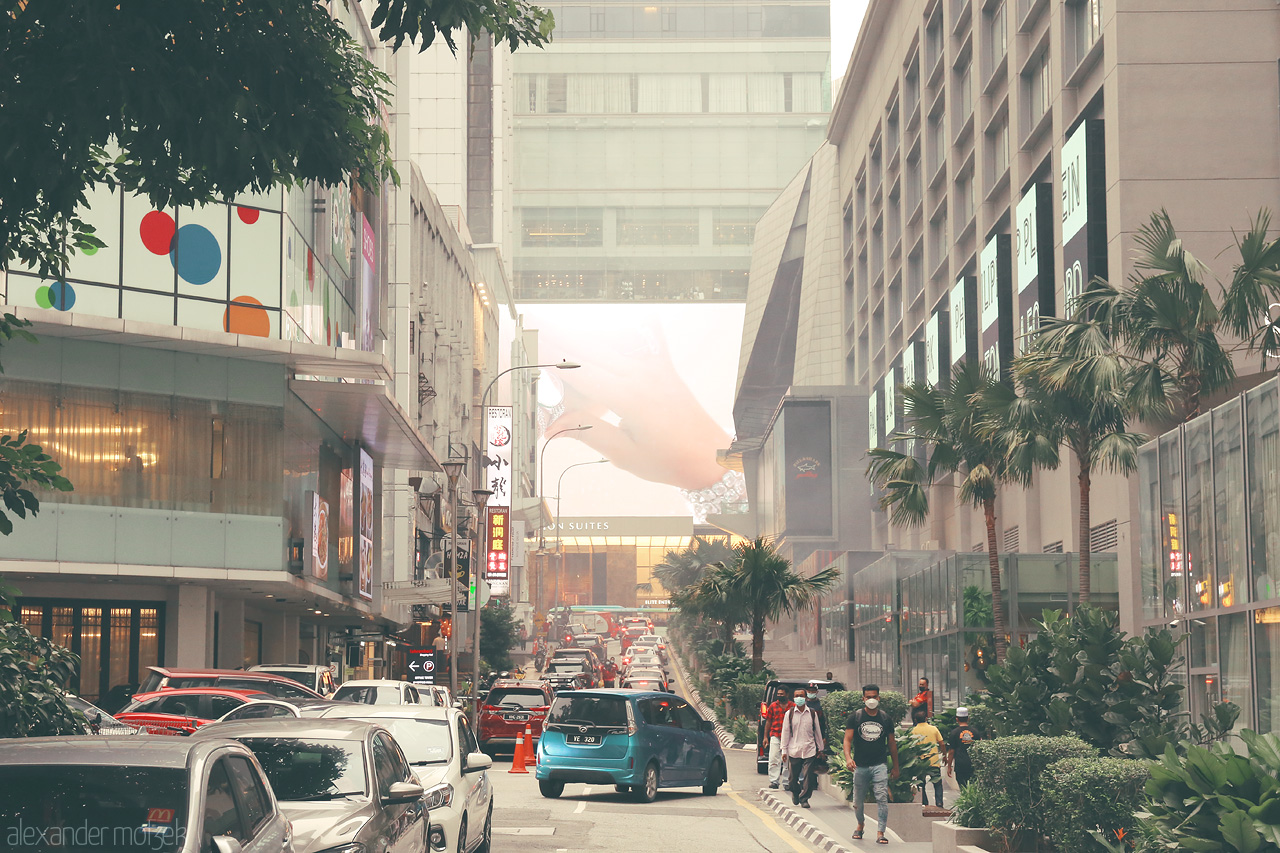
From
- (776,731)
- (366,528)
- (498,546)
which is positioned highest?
(366,528)

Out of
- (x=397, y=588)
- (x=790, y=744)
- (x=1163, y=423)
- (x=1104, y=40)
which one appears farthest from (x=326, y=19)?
(x=397, y=588)

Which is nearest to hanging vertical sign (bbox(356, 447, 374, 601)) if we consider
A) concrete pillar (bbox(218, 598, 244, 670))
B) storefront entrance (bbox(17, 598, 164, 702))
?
concrete pillar (bbox(218, 598, 244, 670))

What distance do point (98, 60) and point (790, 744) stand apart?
669 inches

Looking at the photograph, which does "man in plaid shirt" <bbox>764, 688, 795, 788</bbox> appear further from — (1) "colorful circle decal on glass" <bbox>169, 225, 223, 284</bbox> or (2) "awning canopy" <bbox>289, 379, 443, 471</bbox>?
(1) "colorful circle decal on glass" <bbox>169, 225, 223, 284</bbox>

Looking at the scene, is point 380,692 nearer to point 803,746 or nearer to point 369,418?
point 803,746

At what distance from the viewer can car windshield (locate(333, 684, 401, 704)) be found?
26203mm

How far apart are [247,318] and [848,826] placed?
66.8 feet

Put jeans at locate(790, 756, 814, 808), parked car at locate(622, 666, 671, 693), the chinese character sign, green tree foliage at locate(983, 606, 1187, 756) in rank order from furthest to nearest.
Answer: the chinese character sign < parked car at locate(622, 666, 671, 693) < jeans at locate(790, 756, 814, 808) < green tree foliage at locate(983, 606, 1187, 756)

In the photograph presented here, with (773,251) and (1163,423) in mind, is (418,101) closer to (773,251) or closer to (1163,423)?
(773,251)

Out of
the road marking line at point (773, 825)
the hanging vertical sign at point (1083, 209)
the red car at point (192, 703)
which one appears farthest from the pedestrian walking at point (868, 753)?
the hanging vertical sign at point (1083, 209)

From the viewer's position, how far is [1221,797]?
8.82 meters

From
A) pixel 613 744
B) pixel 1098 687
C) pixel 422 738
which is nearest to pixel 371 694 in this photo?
pixel 613 744

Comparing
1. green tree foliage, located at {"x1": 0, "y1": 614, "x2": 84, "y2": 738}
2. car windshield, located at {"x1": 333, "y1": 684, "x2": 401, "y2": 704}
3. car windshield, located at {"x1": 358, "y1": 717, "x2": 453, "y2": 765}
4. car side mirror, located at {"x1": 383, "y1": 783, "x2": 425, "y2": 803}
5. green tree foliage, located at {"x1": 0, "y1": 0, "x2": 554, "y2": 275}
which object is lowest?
car windshield, located at {"x1": 333, "y1": 684, "x2": 401, "y2": 704}

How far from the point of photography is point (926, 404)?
106 ft
